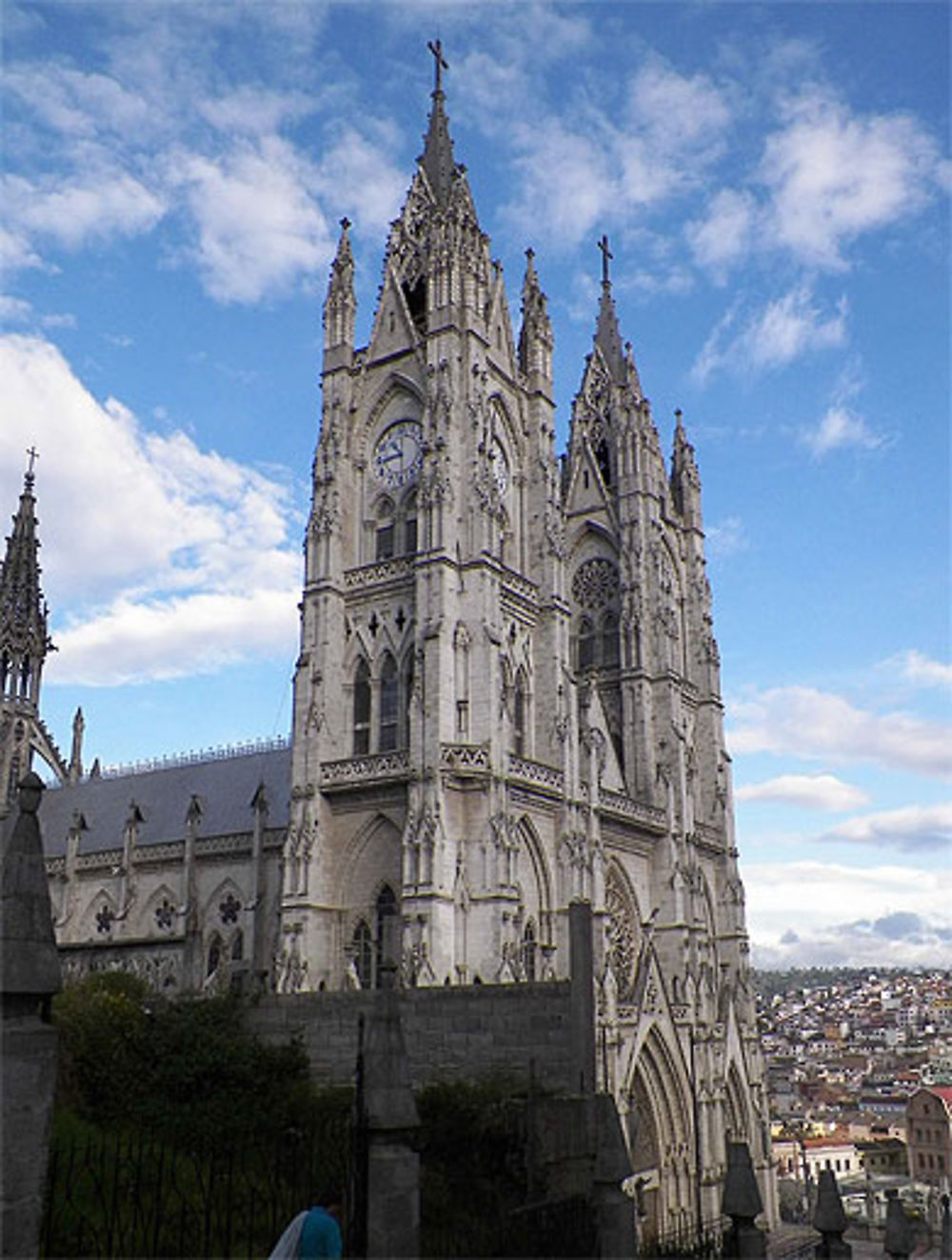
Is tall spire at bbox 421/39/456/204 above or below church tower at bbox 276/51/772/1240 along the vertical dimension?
above

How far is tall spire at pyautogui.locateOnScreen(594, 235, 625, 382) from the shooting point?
49.2m

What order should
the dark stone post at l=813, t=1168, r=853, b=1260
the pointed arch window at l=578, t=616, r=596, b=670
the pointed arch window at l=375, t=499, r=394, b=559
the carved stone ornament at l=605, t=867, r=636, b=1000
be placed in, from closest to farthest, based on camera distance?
the dark stone post at l=813, t=1168, r=853, b=1260 → the pointed arch window at l=375, t=499, r=394, b=559 → the carved stone ornament at l=605, t=867, r=636, b=1000 → the pointed arch window at l=578, t=616, r=596, b=670

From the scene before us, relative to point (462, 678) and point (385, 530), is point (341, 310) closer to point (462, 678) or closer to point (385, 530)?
point (385, 530)

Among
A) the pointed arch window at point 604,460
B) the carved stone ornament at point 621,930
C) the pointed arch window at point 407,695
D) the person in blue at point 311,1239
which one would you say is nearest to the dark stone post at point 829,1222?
the person in blue at point 311,1239

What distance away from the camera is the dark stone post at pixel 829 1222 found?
54.4ft

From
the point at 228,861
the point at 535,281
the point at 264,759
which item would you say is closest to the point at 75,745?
the point at 264,759

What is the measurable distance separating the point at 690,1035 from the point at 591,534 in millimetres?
19621

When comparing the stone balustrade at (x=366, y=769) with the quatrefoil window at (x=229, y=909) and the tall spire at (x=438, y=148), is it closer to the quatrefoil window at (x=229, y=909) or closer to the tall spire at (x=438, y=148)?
the quatrefoil window at (x=229, y=909)

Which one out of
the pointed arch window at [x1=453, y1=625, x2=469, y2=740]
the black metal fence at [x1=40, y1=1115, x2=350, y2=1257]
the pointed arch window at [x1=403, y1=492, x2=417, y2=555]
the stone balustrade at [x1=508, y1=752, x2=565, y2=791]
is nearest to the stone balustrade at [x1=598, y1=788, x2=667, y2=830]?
the stone balustrade at [x1=508, y1=752, x2=565, y2=791]

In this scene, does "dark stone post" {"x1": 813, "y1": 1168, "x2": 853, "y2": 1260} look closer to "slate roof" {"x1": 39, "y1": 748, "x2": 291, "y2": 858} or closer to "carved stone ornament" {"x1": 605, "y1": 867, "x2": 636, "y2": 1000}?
"carved stone ornament" {"x1": 605, "y1": 867, "x2": 636, "y2": 1000}

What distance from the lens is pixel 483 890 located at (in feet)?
91.9

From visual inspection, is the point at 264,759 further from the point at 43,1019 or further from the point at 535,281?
the point at 43,1019

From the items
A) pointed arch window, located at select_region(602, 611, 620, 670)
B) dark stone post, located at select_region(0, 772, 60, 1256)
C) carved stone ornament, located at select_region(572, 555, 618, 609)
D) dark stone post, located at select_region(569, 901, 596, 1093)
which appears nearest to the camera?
dark stone post, located at select_region(0, 772, 60, 1256)

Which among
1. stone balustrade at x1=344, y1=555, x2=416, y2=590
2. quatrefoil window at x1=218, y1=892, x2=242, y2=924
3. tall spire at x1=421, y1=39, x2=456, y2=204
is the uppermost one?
tall spire at x1=421, y1=39, x2=456, y2=204
